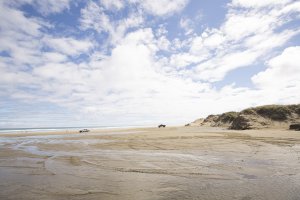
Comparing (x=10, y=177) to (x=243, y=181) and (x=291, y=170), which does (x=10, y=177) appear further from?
(x=291, y=170)

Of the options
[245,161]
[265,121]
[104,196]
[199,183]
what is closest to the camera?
[104,196]

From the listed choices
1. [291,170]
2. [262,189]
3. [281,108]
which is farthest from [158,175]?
[281,108]

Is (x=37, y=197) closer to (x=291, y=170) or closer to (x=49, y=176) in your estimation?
(x=49, y=176)

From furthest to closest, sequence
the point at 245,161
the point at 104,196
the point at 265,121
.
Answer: the point at 265,121 → the point at 245,161 → the point at 104,196

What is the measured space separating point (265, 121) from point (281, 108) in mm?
3384

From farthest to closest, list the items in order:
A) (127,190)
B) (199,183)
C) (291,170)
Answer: (291,170) → (199,183) → (127,190)

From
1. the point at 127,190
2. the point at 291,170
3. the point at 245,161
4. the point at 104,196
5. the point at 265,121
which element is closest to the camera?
the point at 104,196

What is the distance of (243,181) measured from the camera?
553cm

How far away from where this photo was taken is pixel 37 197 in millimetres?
4793

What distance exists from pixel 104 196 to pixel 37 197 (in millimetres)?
1425

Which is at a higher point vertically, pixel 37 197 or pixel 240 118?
pixel 240 118

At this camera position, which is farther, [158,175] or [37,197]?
[158,175]

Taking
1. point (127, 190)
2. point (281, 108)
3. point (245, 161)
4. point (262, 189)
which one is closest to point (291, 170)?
point (245, 161)

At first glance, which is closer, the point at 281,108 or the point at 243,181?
the point at 243,181
